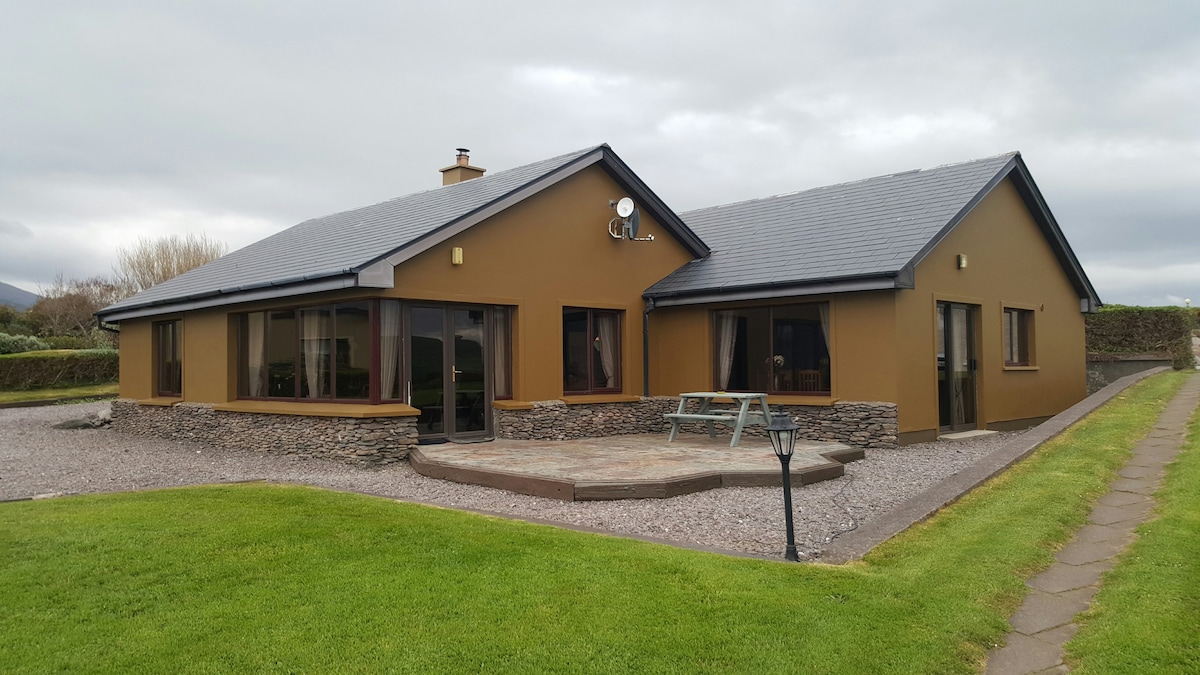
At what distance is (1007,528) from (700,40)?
32.2 ft

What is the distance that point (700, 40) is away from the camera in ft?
44.4

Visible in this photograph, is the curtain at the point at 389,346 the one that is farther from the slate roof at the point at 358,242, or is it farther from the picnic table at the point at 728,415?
the picnic table at the point at 728,415

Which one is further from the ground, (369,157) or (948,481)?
(369,157)

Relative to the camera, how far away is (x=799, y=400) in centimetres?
1333

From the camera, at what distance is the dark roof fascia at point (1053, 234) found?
1553 cm

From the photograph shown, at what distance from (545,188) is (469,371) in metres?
3.37

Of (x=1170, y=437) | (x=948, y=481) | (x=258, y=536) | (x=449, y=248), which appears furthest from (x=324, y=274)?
(x=1170, y=437)

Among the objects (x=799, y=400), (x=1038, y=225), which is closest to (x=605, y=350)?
(x=799, y=400)

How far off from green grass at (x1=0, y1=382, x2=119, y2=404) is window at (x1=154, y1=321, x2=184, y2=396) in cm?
1112

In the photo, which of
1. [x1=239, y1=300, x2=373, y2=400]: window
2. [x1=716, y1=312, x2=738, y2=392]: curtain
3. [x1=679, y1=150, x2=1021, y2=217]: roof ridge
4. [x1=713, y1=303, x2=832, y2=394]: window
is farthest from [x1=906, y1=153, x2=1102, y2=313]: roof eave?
[x1=239, y1=300, x2=373, y2=400]: window

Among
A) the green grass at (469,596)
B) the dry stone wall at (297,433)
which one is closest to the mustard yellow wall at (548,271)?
the dry stone wall at (297,433)

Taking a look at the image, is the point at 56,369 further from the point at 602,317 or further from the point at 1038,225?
the point at 1038,225

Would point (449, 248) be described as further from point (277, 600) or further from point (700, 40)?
point (277, 600)

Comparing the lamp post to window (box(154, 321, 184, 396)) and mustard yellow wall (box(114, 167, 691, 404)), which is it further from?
window (box(154, 321, 184, 396))
